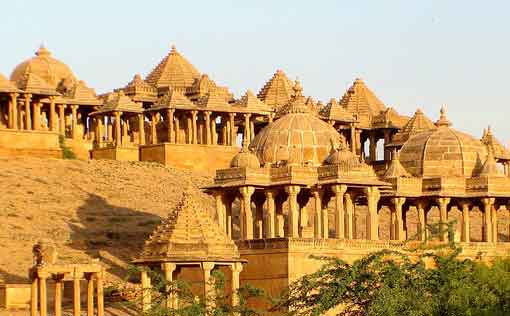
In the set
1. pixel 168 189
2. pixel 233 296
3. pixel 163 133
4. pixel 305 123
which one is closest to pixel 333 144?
pixel 305 123

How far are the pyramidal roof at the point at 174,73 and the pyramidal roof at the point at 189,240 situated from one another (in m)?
41.8

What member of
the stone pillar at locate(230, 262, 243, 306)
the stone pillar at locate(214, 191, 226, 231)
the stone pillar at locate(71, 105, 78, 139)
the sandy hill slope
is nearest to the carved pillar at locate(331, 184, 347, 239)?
the stone pillar at locate(214, 191, 226, 231)

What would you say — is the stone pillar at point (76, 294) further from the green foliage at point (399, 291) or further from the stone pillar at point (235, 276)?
the green foliage at point (399, 291)

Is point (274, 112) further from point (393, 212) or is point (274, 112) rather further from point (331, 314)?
point (331, 314)

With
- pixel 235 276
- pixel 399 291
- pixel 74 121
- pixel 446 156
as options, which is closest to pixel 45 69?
pixel 74 121

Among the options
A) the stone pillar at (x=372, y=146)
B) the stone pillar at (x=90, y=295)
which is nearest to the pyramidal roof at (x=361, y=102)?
the stone pillar at (x=372, y=146)

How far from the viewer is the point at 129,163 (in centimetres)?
9100

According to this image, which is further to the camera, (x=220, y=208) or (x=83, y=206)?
(x=83, y=206)

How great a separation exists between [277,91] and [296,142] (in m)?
26.0

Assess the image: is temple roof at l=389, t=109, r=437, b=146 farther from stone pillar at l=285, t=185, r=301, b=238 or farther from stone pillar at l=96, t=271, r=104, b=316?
stone pillar at l=96, t=271, r=104, b=316

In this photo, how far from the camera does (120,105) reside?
318ft

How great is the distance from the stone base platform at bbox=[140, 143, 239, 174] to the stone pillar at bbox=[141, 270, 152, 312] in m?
31.9

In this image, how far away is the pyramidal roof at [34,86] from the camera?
94.5m

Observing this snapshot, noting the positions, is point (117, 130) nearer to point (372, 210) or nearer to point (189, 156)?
point (189, 156)
